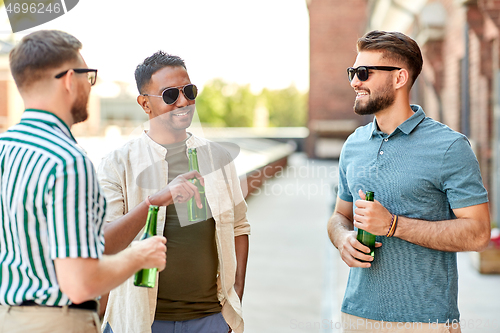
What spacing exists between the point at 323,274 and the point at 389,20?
821 centimetres

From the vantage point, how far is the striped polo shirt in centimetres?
139

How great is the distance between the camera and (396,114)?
89.7 inches

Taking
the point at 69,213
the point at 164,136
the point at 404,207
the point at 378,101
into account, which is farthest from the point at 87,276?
the point at 378,101

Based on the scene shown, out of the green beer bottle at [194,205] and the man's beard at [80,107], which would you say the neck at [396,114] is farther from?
the man's beard at [80,107]

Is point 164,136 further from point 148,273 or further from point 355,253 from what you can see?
point 355,253

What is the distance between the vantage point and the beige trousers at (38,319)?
1516 mm

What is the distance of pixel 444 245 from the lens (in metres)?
2.05

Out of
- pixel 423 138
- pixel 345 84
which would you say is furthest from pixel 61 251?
pixel 345 84

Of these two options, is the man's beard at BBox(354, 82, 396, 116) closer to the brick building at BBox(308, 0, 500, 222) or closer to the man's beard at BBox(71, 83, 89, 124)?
the man's beard at BBox(71, 83, 89, 124)

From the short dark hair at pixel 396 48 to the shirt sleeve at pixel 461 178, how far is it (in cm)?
39

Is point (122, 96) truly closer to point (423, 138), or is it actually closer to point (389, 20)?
point (389, 20)

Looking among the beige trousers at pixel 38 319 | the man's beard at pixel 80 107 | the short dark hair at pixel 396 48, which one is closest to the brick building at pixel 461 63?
the short dark hair at pixel 396 48

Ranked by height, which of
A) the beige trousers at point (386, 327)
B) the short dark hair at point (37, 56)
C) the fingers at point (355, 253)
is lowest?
the beige trousers at point (386, 327)

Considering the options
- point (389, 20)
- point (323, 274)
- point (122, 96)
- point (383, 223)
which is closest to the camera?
point (383, 223)
